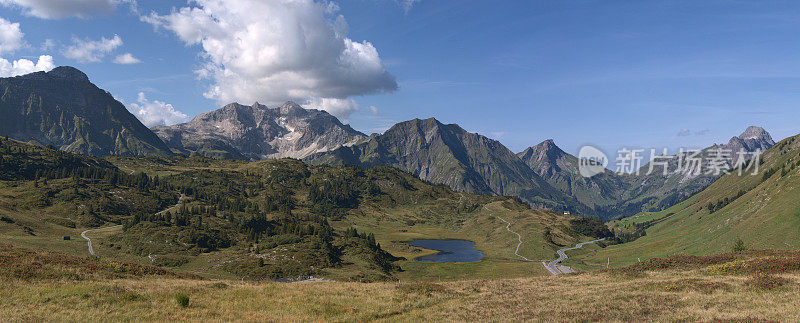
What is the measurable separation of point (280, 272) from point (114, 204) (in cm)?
14375

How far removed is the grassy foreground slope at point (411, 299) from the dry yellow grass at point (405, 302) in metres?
0.08

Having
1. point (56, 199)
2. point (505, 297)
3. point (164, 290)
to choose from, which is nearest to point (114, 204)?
point (56, 199)

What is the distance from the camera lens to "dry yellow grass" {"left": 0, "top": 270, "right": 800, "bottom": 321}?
3091 centimetres

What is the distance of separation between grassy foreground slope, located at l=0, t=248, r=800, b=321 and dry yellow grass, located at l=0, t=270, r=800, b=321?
0.28ft

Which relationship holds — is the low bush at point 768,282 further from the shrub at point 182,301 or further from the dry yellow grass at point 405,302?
the shrub at point 182,301

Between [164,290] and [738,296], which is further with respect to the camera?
[164,290]

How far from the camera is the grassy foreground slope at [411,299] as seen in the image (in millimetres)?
31297

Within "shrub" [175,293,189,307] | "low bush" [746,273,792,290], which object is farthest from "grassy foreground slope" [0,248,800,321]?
"shrub" [175,293,189,307]

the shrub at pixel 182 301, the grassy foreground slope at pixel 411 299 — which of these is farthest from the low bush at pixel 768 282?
the shrub at pixel 182 301

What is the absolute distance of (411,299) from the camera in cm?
4419

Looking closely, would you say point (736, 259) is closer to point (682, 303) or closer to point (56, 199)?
point (682, 303)

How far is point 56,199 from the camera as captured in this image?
18112cm

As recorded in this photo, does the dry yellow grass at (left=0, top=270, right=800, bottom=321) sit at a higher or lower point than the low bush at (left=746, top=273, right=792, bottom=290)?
lower

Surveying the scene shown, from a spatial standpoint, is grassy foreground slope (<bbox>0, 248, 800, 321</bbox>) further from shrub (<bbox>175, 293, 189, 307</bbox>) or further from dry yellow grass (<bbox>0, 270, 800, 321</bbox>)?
shrub (<bbox>175, 293, 189, 307</bbox>)
